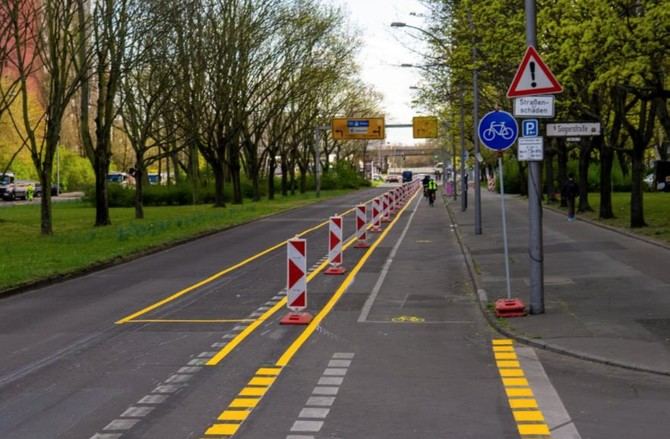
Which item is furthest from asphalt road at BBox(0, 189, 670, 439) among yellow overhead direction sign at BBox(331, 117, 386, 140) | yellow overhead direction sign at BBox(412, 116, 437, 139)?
yellow overhead direction sign at BBox(331, 117, 386, 140)

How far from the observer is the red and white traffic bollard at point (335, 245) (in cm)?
1711

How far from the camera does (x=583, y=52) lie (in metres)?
18.6

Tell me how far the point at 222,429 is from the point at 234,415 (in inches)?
16.2

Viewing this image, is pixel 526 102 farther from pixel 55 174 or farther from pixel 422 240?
pixel 55 174

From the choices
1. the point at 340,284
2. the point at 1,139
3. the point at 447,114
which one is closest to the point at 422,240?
the point at 340,284

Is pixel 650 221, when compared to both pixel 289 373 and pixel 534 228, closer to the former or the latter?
pixel 534 228

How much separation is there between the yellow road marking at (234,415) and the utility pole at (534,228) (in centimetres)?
589

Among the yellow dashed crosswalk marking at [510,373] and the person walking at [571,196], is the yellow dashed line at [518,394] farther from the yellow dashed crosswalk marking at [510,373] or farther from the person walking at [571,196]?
the person walking at [571,196]

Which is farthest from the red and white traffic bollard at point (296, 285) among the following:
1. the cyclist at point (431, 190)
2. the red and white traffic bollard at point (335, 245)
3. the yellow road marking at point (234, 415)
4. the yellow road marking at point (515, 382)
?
the cyclist at point (431, 190)

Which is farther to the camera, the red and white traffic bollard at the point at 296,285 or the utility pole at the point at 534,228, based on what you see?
the utility pole at the point at 534,228

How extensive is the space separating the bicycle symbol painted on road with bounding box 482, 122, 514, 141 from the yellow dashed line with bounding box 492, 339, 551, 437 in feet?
13.9

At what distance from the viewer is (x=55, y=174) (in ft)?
293

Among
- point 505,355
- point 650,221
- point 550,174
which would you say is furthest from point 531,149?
point 550,174

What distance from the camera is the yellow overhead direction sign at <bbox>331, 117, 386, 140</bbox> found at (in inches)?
2916
